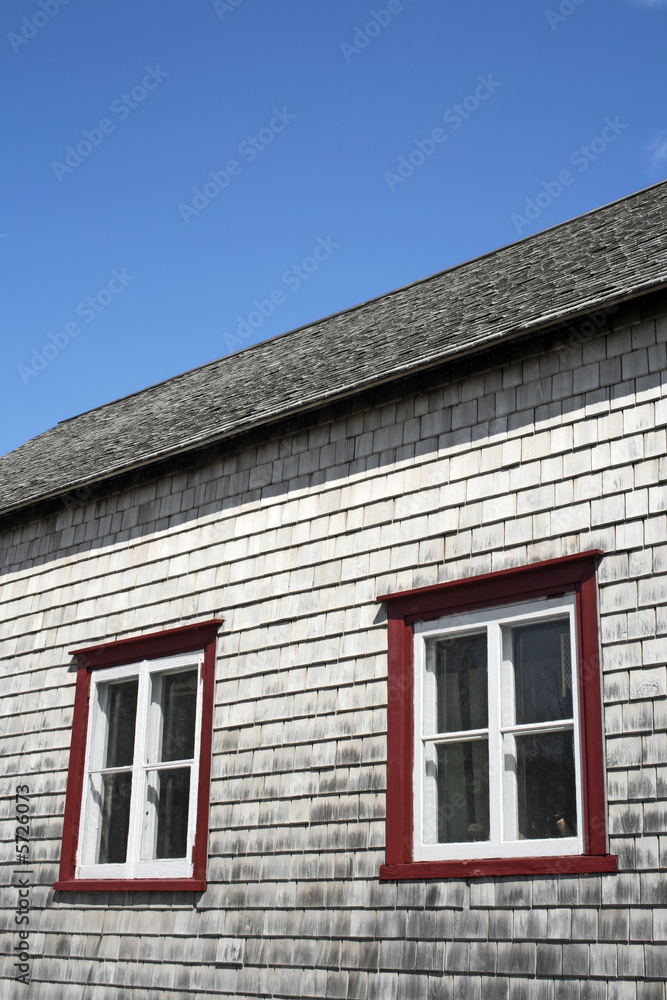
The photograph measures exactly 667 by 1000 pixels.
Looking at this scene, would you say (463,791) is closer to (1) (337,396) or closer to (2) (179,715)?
(2) (179,715)

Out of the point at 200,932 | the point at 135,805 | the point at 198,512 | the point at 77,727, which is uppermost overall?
the point at 198,512

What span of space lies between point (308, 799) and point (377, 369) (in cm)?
318

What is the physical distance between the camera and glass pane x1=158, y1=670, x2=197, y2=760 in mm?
8398

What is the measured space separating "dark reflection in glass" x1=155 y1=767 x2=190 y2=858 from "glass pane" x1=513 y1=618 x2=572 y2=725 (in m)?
2.98

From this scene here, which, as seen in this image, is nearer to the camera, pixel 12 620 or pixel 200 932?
pixel 200 932

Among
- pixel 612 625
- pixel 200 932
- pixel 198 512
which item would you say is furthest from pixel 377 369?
pixel 200 932

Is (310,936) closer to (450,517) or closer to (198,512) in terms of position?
(450,517)

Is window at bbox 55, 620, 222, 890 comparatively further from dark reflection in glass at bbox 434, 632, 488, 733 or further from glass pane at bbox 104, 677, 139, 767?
dark reflection in glass at bbox 434, 632, 488, 733

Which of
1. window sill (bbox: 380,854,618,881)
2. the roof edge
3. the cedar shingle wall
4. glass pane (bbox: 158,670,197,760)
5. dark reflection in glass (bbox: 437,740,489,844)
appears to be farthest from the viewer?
glass pane (bbox: 158,670,197,760)

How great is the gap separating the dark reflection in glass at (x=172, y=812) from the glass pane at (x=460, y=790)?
2.26 meters

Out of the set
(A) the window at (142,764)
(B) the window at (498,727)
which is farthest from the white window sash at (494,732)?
(A) the window at (142,764)

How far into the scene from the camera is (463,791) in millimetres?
6691

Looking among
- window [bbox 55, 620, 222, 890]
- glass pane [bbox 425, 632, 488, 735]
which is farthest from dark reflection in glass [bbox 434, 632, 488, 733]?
window [bbox 55, 620, 222, 890]

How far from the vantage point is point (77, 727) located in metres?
9.03
